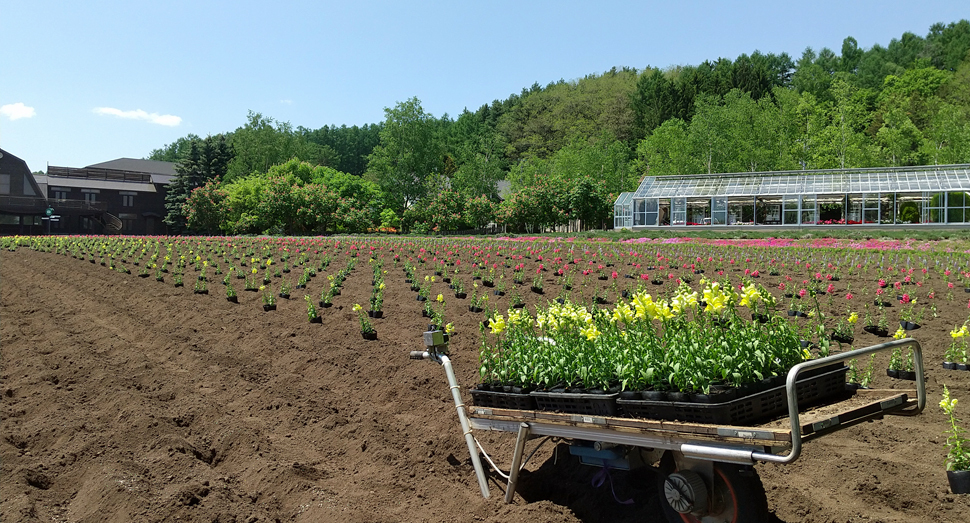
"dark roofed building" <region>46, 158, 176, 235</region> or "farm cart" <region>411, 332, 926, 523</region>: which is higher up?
"dark roofed building" <region>46, 158, 176, 235</region>

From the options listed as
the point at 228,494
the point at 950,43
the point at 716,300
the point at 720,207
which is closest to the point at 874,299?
the point at 716,300

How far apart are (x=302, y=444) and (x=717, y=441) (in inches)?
157

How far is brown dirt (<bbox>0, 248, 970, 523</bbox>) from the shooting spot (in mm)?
4824

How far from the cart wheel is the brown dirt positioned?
86 cm

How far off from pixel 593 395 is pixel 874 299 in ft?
28.2

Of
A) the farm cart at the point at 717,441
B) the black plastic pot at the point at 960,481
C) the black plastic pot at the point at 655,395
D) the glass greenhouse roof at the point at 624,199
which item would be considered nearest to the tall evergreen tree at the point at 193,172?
the glass greenhouse roof at the point at 624,199

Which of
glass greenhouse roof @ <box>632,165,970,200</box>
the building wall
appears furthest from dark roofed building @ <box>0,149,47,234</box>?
glass greenhouse roof @ <box>632,165,970,200</box>

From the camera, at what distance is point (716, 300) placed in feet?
15.1

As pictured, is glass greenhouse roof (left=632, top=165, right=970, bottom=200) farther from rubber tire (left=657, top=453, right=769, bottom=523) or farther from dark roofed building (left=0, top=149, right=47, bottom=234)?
dark roofed building (left=0, top=149, right=47, bottom=234)

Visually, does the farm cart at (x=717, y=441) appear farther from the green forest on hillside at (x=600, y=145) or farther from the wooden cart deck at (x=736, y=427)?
the green forest on hillside at (x=600, y=145)

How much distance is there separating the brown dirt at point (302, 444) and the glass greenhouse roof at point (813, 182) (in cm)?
3293

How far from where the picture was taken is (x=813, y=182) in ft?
134

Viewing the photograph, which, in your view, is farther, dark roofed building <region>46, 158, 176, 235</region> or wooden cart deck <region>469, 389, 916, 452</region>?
dark roofed building <region>46, 158, 176, 235</region>

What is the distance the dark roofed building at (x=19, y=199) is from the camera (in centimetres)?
5258
